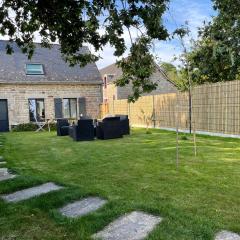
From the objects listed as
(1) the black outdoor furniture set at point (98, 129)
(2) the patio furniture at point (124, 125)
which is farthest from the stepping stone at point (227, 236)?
(2) the patio furniture at point (124, 125)

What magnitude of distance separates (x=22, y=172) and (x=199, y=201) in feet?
12.9

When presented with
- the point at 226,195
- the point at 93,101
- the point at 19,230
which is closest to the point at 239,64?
the point at 93,101

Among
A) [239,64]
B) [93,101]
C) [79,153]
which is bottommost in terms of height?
[79,153]

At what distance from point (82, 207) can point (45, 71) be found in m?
20.9

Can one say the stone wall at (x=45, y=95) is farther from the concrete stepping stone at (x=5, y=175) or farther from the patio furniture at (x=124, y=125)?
the concrete stepping stone at (x=5, y=175)

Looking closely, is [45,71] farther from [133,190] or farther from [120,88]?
[133,190]

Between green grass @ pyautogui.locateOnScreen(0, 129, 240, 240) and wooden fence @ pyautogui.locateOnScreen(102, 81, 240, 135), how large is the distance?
211 centimetres

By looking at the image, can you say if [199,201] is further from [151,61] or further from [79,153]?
[79,153]

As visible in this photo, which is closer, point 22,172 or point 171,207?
point 171,207

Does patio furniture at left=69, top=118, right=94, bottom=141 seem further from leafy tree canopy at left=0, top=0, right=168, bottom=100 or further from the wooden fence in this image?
leafy tree canopy at left=0, top=0, right=168, bottom=100

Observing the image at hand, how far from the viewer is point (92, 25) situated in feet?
18.5

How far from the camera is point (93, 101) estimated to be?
1001 inches

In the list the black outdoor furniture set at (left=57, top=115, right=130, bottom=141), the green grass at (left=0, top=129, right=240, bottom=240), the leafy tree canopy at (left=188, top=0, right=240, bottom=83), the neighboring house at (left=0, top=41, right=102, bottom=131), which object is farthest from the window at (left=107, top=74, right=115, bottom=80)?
the green grass at (left=0, top=129, right=240, bottom=240)

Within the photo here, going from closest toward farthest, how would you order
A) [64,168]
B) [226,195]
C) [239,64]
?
[226,195] → [64,168] → [239,64]
